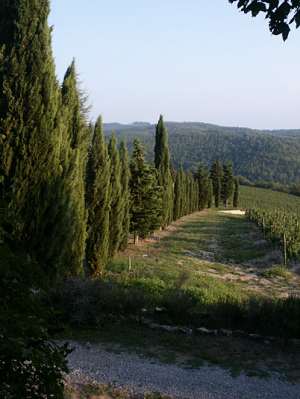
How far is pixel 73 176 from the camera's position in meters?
11.5

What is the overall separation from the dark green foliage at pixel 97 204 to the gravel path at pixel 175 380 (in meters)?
8.24

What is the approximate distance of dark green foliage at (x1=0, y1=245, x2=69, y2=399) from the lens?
260 cm

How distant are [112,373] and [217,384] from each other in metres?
1.86

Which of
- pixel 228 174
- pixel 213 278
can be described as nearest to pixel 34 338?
pixel 213 278

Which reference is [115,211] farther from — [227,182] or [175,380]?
[227,182]

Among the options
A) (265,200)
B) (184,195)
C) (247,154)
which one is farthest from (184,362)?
(247,154)

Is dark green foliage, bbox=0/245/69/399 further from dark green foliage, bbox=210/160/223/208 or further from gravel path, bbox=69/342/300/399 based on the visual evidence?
dark green foliage, bbox=210/160/223/208

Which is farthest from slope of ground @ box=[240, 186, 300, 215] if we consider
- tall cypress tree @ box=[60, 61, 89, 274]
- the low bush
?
the low bush

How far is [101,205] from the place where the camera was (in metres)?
17.5

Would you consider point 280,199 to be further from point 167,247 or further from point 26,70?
point 26,70

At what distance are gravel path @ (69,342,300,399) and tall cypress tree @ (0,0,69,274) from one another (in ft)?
9.19

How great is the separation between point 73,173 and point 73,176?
24 cm

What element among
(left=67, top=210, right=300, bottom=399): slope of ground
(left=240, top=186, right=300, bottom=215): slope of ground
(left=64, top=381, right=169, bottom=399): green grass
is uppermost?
(left=64, top=381, right=169, bottom=399): green grass

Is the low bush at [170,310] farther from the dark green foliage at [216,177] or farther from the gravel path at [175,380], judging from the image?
the dark green foliage at [216,177]
